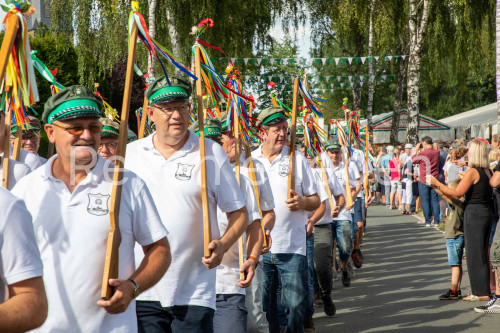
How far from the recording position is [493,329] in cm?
768

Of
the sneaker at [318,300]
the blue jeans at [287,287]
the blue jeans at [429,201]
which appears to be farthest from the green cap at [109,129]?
the blue jeans at [429,201]

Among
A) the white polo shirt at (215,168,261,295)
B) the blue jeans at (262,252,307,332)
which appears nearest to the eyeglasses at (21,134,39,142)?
the blue jeans at (262,252,307,332)

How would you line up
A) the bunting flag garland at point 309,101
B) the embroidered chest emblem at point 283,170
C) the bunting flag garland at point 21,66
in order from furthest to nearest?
the bunting flag garland at point 309,101 < the embroidered chest emblem at point 283,170 < the bunting flag garland at point 21,66

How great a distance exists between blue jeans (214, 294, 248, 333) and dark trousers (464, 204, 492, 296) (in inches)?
187

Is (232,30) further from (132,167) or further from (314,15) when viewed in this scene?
(132,167)

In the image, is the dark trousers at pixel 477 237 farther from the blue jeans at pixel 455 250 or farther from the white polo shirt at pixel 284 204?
the white polo shirt at pixel 284 204

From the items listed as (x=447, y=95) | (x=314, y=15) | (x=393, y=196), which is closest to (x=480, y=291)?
(x=393, y=196)

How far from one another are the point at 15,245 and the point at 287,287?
14.6ft

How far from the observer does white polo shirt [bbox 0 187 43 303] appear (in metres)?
2.19

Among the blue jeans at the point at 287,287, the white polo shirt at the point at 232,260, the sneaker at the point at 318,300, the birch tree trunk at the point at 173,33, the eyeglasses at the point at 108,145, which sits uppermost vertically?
the birch tree trunk at the point at 173,33

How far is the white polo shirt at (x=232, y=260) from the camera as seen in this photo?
5.02 meters

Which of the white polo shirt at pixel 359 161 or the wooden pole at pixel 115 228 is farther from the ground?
the white polo shirt at pixel 359 161

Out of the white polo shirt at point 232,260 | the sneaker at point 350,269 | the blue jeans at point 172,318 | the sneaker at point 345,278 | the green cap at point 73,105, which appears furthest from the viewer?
the sneaker at point 350,269

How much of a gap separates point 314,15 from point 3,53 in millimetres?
27823
